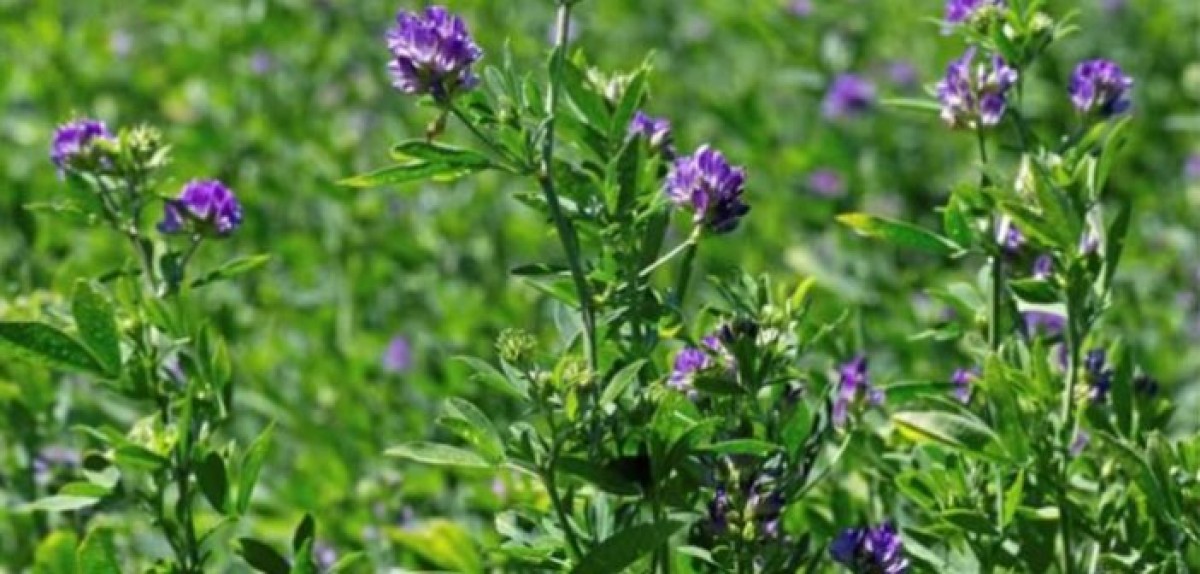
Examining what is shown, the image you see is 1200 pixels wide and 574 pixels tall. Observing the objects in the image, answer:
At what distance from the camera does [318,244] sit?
401 cm

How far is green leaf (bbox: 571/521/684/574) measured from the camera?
1692 millimetres

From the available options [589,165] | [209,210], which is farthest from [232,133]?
[589,165]

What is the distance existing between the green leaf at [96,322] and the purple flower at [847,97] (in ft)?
7.70

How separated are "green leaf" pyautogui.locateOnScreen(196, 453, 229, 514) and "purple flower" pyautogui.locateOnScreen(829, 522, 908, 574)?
0.57m

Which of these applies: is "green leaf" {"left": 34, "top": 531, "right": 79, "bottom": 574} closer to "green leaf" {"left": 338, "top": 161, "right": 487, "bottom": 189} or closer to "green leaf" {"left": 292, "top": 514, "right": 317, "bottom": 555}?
"green leaf" {"left": 292, "top": 514, "right": 317, "bottom": 555}

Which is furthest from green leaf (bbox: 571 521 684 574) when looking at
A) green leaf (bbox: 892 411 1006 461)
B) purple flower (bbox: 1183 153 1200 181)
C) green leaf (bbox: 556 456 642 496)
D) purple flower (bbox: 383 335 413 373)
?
purple flower (bbox: 1183 153 1200 181)

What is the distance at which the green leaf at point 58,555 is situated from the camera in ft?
7.13

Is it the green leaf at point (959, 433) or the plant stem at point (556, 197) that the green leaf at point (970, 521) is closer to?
the green leaf at point (959, 433)

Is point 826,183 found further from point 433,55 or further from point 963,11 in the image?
point 433,55

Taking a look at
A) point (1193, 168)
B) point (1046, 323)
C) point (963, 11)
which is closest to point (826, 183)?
point (1193, 168)

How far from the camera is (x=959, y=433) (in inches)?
76.1

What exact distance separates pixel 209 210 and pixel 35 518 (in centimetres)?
66

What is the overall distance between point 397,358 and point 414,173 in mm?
1770

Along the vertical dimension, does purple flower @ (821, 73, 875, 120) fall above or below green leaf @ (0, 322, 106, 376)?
above
